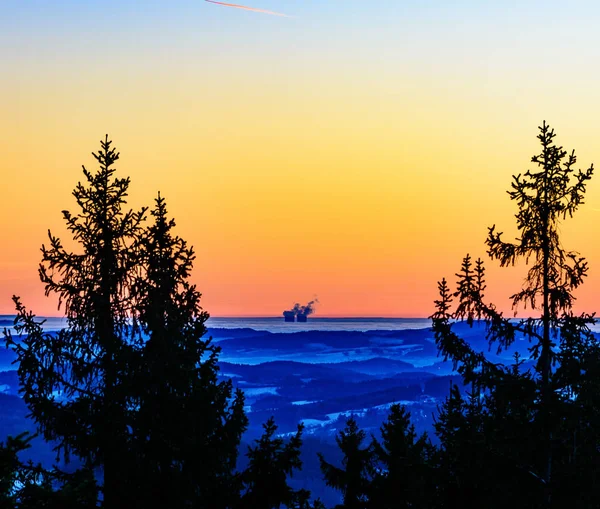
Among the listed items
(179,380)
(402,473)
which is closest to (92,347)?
(179,380)

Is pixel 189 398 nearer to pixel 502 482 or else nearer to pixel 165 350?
pixel 165 350

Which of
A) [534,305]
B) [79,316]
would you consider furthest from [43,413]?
[534,305]

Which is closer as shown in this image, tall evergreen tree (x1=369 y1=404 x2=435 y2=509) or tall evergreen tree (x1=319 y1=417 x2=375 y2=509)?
tall evergreen tree (x1=369 y1=404 x2=435 y2=509)

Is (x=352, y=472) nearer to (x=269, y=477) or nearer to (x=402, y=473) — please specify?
(x=402, y=473)

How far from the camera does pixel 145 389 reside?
21.4 m

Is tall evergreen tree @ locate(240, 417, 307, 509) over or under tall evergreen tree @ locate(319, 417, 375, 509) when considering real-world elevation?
under

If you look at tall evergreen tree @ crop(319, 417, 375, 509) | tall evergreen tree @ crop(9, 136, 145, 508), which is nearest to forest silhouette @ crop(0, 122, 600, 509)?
tall evergreen tree @ crop(9, 136, 145, 508)

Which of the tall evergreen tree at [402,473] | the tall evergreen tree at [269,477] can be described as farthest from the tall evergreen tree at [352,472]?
the tall evergreen tree at [269,477]

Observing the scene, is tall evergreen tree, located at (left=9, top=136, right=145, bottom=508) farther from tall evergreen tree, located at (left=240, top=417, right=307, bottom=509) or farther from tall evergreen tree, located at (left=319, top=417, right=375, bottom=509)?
tall evergreen tree, located at (left=319, top=417, right=375, bottom=509)

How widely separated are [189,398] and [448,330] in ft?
22.7

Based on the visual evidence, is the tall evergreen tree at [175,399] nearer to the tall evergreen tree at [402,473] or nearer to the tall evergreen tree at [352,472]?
the tall evergreen tree at [402,473]

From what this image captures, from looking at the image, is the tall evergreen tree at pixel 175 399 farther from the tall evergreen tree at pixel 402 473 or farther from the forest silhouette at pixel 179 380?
the tall evergreen tree at pixel 402 473

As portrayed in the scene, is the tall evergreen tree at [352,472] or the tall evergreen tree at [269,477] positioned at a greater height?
the tall evergreen tree at [352,472]

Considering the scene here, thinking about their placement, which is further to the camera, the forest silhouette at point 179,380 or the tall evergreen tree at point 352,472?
the tall evergreen tree at point 352,472
